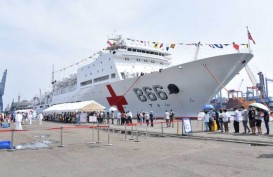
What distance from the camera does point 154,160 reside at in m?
6.33

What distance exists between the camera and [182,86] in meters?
19.4

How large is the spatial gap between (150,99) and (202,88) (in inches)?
178

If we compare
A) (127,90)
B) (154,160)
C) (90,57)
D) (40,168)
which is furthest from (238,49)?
(90,57)

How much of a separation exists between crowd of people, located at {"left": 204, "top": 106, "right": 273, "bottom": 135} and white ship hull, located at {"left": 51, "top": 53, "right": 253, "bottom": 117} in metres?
4.70

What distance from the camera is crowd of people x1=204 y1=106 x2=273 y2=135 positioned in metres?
11.4

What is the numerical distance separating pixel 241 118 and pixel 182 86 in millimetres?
7533

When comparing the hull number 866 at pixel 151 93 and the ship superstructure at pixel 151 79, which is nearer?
the ship superstructure at pixel 151 79

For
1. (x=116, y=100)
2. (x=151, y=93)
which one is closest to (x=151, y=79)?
(x=151, y=93)

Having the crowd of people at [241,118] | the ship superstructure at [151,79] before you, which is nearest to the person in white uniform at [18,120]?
→ the ship superstructure at [151,79]

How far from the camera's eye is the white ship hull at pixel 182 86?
697 inches

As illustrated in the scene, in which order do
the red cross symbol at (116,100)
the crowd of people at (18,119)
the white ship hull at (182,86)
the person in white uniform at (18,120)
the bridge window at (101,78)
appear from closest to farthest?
the person in white uniform at (18,120) < the crowd of people at (18,119) < the white ship hull at (182,86) < the red cross symbol at (116,100) < the bridge window at (101,78)

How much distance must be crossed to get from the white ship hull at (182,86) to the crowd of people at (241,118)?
4703mm

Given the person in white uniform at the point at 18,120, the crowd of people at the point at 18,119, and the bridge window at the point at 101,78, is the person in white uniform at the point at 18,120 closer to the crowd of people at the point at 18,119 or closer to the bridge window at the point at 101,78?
the crowd of people at the point at 18,119

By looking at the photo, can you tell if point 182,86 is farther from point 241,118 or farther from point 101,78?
point 101,78
